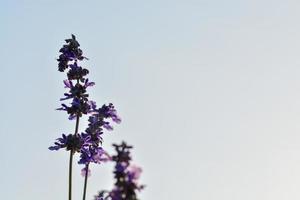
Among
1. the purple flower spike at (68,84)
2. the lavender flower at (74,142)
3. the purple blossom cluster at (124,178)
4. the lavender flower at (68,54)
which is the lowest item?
the purple blossom cluster at (124,178)

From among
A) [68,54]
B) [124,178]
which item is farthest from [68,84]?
[124,178]

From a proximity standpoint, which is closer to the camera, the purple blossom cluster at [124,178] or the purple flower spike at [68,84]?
the purple blossom cluster at [124,178]

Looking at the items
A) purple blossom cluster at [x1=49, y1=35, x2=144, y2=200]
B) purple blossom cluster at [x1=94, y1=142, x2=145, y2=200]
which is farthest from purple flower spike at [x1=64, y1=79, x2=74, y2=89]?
purple blossom cluster at [x1=94, y1=142, x2=145, y2=200]

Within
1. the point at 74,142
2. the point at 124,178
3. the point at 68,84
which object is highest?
the point at 68,84

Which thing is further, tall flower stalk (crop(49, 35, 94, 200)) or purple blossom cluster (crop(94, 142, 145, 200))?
tall flower stalk (crop(49, 35, 94, 200))

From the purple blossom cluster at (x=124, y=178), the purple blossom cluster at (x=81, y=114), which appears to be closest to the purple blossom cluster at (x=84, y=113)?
the purple blossom cluster at (x=81, y=114)

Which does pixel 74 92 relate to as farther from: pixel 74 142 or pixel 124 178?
pixel 124 178

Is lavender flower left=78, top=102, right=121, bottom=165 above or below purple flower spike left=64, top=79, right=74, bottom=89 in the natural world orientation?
below

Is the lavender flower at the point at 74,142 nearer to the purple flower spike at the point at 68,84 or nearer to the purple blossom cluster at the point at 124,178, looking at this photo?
the purple flower spike at the point at 68,84

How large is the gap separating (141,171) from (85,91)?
10.2 metres

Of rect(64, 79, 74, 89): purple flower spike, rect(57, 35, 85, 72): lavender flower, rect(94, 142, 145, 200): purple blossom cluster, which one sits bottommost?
rect(94, 142, 145, 200): purple blossom cluster

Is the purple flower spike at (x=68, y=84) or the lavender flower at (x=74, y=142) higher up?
the purple flower spike at (x=68, y=84)

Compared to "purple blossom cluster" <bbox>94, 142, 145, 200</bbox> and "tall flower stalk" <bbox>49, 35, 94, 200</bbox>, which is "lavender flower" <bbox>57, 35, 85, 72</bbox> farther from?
"purple blossom cluster" <bbox>94, 142, 145, 200</bbox>

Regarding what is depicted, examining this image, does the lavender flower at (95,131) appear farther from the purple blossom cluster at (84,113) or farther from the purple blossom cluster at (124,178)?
the purple blossom cluster at (124,178)
